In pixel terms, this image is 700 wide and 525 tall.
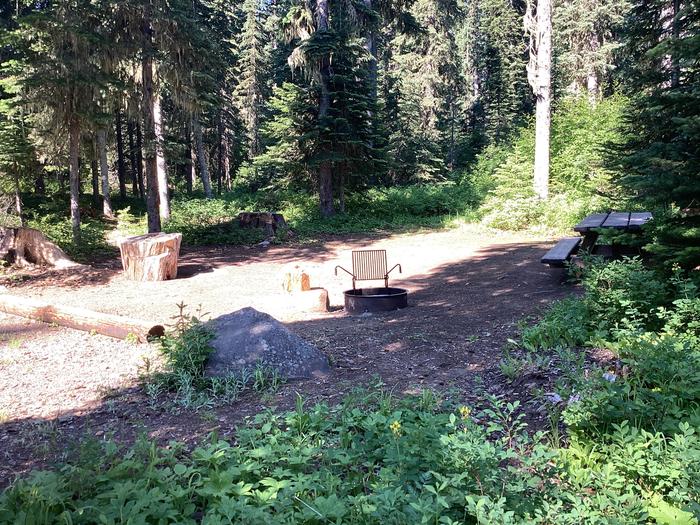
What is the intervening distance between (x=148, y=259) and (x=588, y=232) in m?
8.84

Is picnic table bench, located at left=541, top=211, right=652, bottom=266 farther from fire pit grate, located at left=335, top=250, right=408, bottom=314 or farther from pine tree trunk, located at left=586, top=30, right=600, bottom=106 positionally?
pine tree trunk, located at left=586, top=30, right=600, bottom=106

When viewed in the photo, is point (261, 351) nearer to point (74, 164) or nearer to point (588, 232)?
point (588, 232)

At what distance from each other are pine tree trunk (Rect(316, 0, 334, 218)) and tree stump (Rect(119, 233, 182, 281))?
9145 millimetres

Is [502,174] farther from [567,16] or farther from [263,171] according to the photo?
[263,171]

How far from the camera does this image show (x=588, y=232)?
9.22 metres

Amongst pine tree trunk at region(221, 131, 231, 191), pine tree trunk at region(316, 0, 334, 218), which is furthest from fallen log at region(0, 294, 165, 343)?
pine tree trunk at region(221, 131, 231, 191)

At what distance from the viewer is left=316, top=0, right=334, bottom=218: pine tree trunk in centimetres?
1965

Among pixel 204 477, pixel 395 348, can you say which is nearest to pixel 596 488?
pixel 204 477

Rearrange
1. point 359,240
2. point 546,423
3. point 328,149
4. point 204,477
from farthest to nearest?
point 328,149, point 359,240, point 546,423, point 204,477

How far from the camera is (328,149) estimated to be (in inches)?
786

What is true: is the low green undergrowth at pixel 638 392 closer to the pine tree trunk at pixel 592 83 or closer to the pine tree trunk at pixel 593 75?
the pine tree trunk at pixel 593 75

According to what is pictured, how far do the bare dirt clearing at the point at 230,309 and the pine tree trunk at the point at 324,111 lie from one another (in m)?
7.18

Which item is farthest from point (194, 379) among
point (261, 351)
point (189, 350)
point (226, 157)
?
point (226, 157)

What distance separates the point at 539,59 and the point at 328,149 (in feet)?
Result: 26.9
